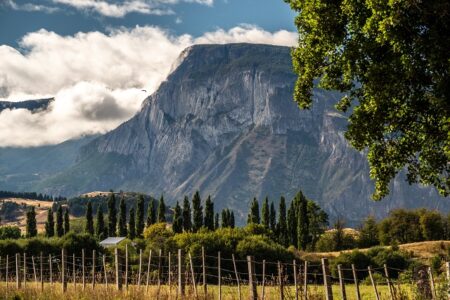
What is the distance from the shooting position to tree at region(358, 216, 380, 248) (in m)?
142

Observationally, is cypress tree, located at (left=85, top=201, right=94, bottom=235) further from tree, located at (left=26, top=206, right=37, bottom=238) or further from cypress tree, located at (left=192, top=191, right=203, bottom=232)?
cypress tree, located at (left=192, top=191, right=203, bottom=232)

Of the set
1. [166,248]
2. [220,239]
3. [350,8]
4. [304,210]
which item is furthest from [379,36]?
[304,210]

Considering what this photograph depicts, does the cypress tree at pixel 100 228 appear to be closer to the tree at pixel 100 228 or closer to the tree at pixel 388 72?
the tree at pixel 100 228

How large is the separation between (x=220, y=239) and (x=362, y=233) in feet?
234

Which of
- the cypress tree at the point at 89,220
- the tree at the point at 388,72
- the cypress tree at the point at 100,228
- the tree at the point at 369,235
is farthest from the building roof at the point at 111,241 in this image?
the tree at the point at 388,72

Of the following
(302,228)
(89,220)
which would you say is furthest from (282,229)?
(89,220)

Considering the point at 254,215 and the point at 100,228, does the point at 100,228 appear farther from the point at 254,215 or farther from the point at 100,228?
the point at 254,215

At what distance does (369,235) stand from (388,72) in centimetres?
13594

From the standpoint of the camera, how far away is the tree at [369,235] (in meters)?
142

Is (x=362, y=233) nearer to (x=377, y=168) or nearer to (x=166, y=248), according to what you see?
(x=166, y=248)

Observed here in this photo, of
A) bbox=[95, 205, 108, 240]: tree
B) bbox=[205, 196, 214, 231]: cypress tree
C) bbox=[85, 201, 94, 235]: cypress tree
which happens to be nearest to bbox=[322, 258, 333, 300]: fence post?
bbox=[205, 196, 214, 231]: cypress tree

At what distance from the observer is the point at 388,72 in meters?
19.3

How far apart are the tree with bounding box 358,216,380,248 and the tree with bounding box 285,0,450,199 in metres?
124

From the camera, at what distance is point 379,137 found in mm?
21922
